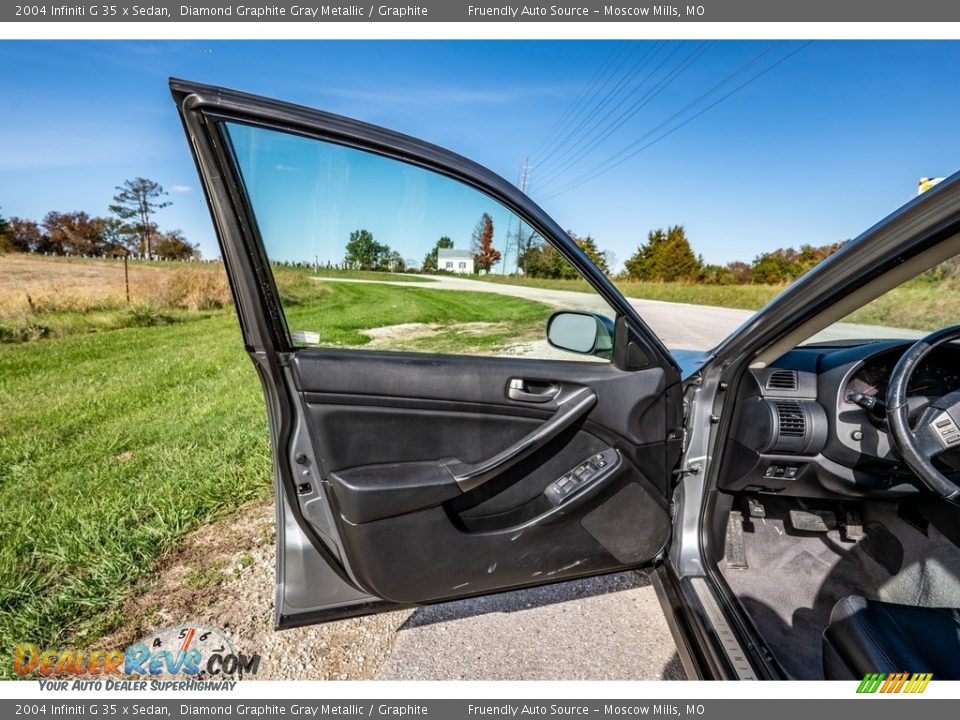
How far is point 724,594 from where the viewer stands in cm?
173

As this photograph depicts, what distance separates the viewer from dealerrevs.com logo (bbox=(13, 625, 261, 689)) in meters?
1.94

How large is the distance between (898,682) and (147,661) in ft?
Result: 8.74

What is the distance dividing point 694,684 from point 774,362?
1272 mm

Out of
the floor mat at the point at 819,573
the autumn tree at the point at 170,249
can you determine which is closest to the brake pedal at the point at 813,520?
the floor mat at the point at 819,573

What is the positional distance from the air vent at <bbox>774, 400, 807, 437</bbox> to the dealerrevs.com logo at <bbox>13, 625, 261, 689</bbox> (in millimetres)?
2399

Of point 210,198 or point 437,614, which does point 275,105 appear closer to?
point 210,198

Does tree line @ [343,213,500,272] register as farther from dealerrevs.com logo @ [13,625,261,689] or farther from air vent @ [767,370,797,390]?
dealerrevs.com logo @ [13,625,261,689]

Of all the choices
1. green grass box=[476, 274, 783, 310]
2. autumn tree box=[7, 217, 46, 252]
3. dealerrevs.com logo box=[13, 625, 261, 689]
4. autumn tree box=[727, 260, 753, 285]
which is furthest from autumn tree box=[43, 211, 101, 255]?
autumn tree box=[727, 260, 753, 285]

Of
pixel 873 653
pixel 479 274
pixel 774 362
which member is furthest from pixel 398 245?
pixel 873 653

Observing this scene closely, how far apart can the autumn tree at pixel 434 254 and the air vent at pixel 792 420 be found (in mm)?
1493

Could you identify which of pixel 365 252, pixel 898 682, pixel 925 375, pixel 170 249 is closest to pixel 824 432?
pixel 925 375

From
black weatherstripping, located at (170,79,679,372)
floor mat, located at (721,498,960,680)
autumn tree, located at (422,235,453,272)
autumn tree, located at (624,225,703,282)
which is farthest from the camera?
autumn tree, located at (624,225,703,282)

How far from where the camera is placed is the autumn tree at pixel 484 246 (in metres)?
1.61

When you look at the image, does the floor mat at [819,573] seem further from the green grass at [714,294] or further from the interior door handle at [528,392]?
→ the green grass at [714,294]
